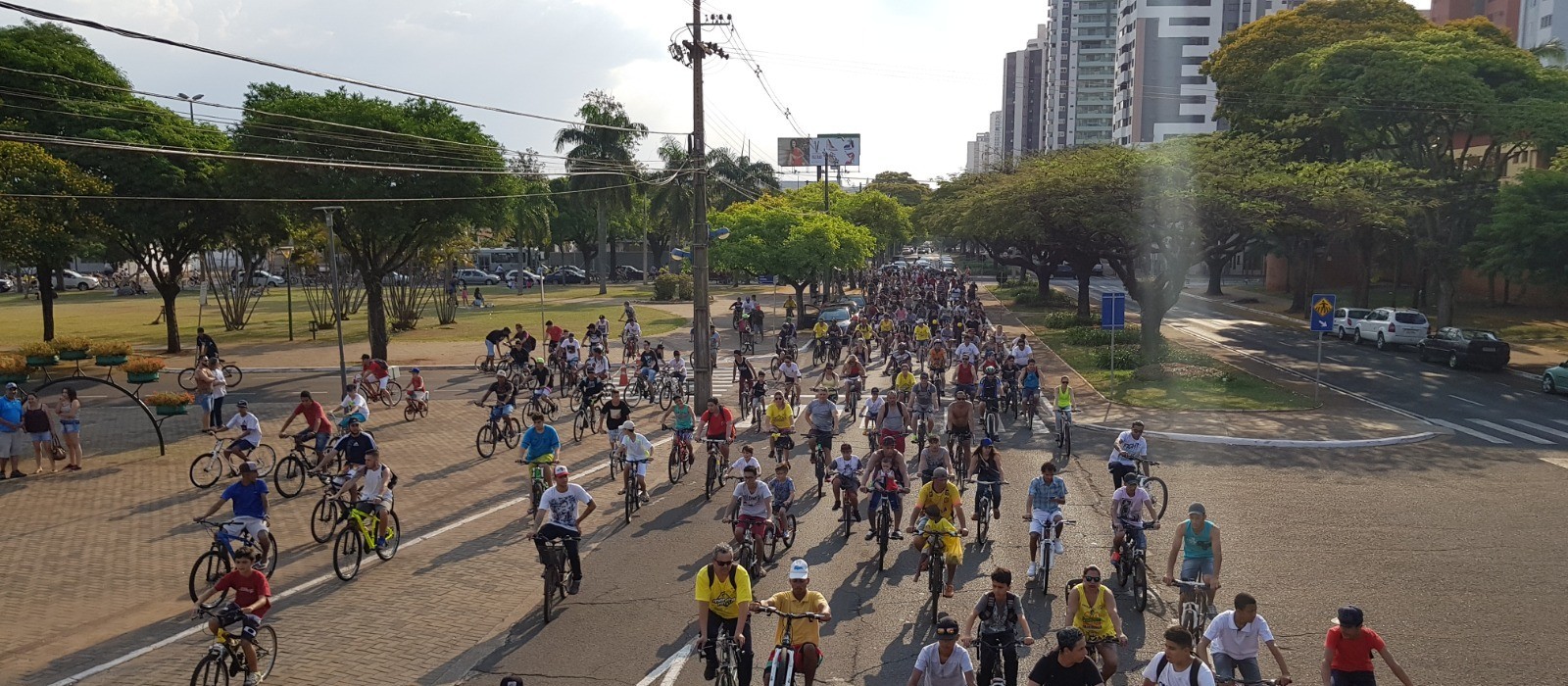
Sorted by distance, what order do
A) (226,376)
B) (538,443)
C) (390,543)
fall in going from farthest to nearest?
(226,376) < (538,443) < (390,543)

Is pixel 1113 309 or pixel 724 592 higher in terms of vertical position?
pixel 1113 309

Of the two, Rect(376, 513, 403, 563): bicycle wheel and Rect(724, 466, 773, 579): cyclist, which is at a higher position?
Rect(724, 466, 773, 579): cyclist

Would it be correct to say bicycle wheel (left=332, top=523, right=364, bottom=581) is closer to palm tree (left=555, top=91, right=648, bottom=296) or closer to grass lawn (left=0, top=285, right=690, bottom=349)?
grass lawn (left=0, top=285, right=690, bottom=349)

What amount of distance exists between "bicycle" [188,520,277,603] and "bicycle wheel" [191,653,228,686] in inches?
94.2

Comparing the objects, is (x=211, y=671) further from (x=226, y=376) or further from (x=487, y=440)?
(x=226, y=376)

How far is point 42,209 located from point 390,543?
80.9ft

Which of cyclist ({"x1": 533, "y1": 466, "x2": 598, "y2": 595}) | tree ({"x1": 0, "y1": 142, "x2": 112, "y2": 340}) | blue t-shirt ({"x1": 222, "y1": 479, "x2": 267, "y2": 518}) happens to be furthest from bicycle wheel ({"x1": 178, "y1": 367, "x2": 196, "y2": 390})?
cyclist ({"x1": 533, "y1": 466, "x2": 598, "y2": 595})

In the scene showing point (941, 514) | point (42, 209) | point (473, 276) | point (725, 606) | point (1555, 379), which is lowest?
point (1555, 379)

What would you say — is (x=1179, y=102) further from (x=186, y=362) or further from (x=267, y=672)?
(x=267, y=672)

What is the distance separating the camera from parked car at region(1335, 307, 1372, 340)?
44531 mm

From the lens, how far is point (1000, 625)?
9.27 meters

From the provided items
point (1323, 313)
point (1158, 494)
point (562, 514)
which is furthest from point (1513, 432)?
point (562, 514)

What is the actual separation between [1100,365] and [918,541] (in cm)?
Result: 2448

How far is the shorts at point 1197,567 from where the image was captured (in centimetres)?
1090
